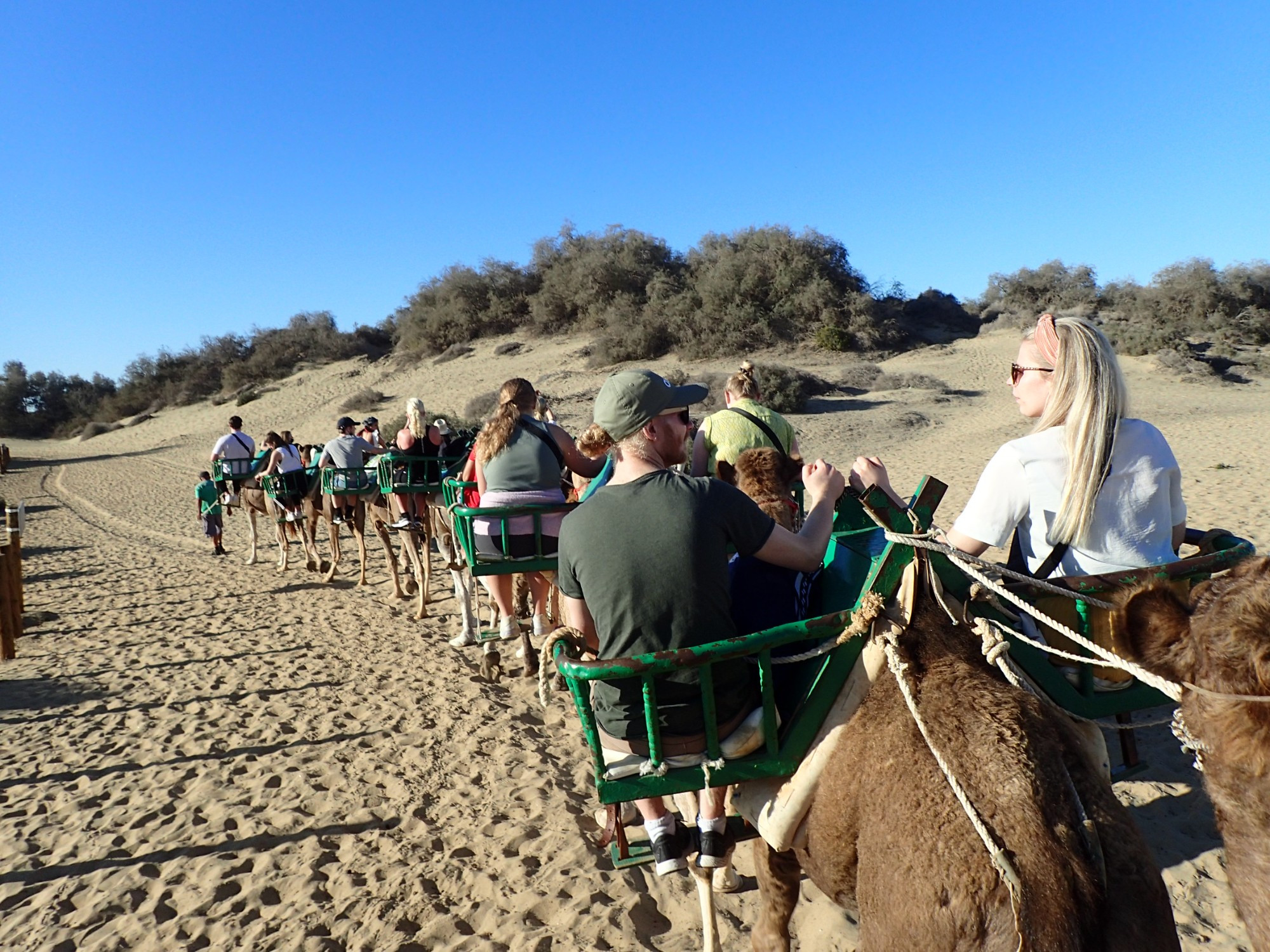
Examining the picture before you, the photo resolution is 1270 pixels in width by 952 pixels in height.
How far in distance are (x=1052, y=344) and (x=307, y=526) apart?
11203mm

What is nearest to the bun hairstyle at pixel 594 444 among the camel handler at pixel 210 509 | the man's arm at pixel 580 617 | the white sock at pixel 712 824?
the man's arm at pixel 580 617

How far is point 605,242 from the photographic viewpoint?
43.6 m

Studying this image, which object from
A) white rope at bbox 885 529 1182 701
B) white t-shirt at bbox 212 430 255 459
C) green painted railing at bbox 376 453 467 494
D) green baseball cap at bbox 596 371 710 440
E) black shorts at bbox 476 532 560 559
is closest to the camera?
white rope at bbox 885 529 1182 701

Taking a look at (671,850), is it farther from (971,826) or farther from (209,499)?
(209,499)

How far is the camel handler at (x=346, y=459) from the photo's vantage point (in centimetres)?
974

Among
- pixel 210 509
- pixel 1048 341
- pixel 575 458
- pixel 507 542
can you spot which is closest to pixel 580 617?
pixel 1048 341

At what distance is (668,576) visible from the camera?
2121mm

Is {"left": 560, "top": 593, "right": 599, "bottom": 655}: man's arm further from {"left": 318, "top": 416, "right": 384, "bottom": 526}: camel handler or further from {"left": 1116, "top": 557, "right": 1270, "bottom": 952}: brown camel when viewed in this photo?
{"left": 318, "top": 416, "right": 384, "bottom": 526}: camel handler

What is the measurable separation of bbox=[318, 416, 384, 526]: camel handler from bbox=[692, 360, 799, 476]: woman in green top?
235 inches

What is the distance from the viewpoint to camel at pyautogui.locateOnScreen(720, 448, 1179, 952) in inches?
57.2

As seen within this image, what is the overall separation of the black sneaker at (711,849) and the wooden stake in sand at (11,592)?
339 inches

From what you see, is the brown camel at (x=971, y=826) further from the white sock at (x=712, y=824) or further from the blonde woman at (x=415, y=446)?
the blonde woman at (x=415, y=446)

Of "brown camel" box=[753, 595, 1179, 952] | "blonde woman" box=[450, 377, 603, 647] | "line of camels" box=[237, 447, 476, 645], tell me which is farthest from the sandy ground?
"brown camel" box=[753, 595, 1179, 952]

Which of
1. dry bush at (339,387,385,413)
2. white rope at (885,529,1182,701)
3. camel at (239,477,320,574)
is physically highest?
dry bush at (339,387,385,413)
